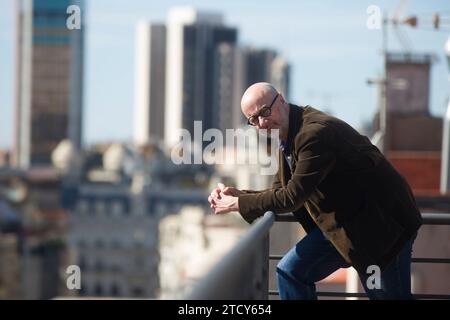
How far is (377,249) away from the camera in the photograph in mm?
4895

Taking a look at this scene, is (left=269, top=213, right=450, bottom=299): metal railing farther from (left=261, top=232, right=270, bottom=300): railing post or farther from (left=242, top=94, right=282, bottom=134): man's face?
(left=242, top=94, right=282, bottom=134): man's face

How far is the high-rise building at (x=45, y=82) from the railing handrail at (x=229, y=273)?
17529 cm

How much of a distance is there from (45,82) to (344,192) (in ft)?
612

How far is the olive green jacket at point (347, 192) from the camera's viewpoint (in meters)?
4.76

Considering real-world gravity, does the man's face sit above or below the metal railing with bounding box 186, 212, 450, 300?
above

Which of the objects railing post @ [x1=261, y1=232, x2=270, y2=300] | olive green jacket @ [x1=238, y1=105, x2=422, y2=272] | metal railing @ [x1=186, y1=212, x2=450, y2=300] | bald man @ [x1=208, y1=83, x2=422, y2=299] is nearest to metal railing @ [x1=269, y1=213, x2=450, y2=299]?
metal railing @ [x1=186, y1=212, x2=450, y2=300]

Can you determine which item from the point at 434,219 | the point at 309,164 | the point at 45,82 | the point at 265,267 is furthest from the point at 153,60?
the point at 309,164

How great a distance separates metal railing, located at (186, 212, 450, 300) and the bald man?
0.81 ft

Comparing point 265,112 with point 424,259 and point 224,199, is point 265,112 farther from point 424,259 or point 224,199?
point 424,259

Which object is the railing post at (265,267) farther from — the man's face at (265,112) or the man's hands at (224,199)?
the man's face at (265,112)

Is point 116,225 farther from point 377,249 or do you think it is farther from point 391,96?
point 377,249

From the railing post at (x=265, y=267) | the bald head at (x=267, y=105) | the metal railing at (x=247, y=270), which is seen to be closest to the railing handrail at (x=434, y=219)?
the metal railing at (x=247, y=270)

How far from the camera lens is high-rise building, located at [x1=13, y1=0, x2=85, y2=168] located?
183m
